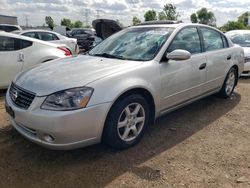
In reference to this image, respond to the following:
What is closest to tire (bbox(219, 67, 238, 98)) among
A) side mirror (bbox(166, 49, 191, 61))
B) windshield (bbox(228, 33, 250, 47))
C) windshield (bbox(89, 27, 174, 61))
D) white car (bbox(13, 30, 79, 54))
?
windshield (bbox(89, 27, 174, 61))

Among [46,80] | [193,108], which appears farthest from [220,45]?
[46,80]

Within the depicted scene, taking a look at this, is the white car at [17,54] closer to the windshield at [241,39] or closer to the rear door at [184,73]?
the rear door at [184,73]

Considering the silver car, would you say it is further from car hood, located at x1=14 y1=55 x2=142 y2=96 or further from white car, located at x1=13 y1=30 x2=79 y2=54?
white car, located at x1=13 y1=30 x2=79 y2=54

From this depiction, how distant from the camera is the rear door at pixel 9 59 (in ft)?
17.8

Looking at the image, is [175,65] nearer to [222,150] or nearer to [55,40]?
[222,150]

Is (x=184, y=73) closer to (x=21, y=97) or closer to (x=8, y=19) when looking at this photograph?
(x=21, y=97)

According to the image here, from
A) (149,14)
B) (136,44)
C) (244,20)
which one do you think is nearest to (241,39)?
(136,44)

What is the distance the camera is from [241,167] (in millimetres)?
2977

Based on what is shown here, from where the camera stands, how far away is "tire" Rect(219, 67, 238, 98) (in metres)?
5.14

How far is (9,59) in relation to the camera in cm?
550

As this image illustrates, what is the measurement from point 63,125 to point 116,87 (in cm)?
71

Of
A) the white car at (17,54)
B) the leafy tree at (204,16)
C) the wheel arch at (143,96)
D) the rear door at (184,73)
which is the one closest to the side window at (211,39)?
the rear door at (184,73)

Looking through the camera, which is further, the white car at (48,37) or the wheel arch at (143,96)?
the white car at (48,37)

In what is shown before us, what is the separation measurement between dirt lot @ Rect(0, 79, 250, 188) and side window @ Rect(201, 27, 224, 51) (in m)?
1.38
